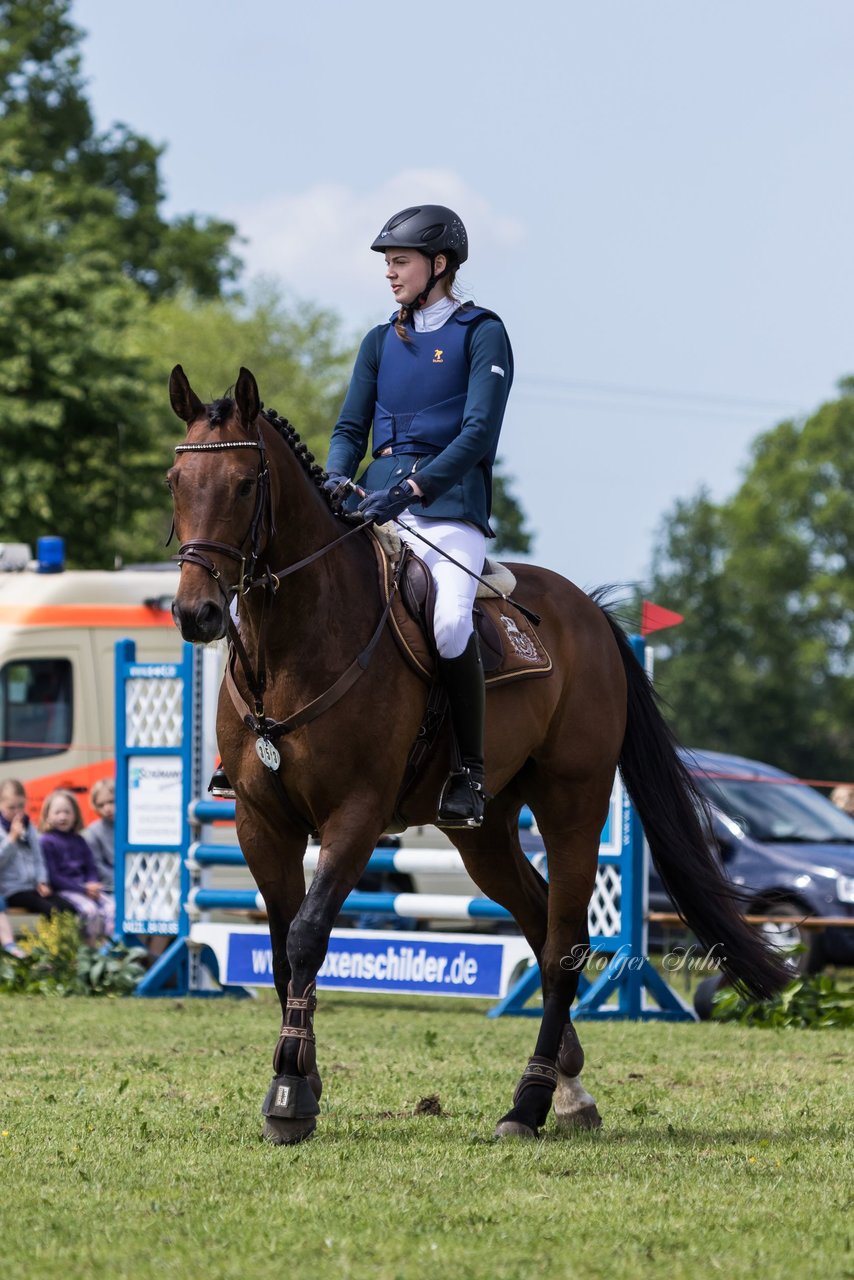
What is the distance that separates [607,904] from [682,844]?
3.94 metres

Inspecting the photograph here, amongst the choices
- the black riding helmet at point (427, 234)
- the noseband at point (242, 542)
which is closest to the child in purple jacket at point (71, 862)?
the black riding helmet at point (427, 234)

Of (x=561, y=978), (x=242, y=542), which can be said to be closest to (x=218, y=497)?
(x=242, y=542)

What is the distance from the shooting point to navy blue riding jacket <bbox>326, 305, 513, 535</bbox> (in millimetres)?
6457

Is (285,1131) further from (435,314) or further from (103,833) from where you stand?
(103,833)

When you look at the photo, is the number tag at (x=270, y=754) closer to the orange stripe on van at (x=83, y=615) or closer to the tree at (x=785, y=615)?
the orange stripe on van at (x=83, y=615)

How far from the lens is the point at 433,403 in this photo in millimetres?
6594

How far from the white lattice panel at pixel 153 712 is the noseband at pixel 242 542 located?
6793mm

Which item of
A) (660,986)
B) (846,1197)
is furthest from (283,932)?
(660,986)

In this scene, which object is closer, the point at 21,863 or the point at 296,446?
the point at 296,446

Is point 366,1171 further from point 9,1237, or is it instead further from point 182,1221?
point 9,1237

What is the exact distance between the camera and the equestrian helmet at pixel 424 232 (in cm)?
649

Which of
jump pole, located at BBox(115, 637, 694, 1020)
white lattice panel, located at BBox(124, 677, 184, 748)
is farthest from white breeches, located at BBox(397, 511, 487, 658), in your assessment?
white lattice panel, located at BBox(124, 677, 184, 748)

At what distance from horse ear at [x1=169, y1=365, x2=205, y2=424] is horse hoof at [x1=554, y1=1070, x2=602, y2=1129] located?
2715mm

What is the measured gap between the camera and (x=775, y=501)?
222 ft
